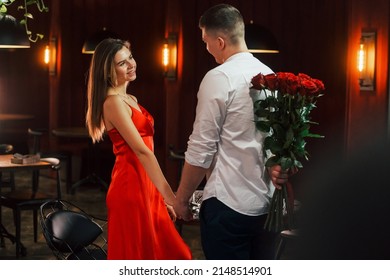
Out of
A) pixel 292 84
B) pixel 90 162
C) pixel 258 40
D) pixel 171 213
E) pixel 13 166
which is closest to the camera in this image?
pixel 292 84

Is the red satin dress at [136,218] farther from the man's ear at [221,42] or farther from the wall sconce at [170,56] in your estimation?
the wall sconce at [170,56]

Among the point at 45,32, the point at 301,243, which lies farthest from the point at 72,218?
the point at 45,32

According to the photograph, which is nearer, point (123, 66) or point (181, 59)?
point (123, 66)

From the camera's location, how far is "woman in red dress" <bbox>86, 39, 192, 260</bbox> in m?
3.27

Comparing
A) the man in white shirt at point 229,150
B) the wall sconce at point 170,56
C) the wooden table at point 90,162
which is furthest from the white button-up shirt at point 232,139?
the wooden table at point 90,162

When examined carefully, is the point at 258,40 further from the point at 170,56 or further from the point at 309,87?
the point at 309,87

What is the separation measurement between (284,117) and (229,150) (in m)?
0.23

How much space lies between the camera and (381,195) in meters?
0.89

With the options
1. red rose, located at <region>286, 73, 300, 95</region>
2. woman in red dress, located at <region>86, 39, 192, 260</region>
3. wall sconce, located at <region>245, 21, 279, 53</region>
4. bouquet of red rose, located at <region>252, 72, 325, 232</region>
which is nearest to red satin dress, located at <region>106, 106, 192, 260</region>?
woman in red dress, located at <region>86, 39, 192, 260</region>

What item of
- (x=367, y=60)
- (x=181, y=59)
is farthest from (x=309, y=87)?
(x=181, y=59)

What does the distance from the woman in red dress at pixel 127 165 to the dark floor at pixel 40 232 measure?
84.1 inches

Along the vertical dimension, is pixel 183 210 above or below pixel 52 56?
below

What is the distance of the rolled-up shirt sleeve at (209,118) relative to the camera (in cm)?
246

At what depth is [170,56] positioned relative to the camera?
8172 millimetres
